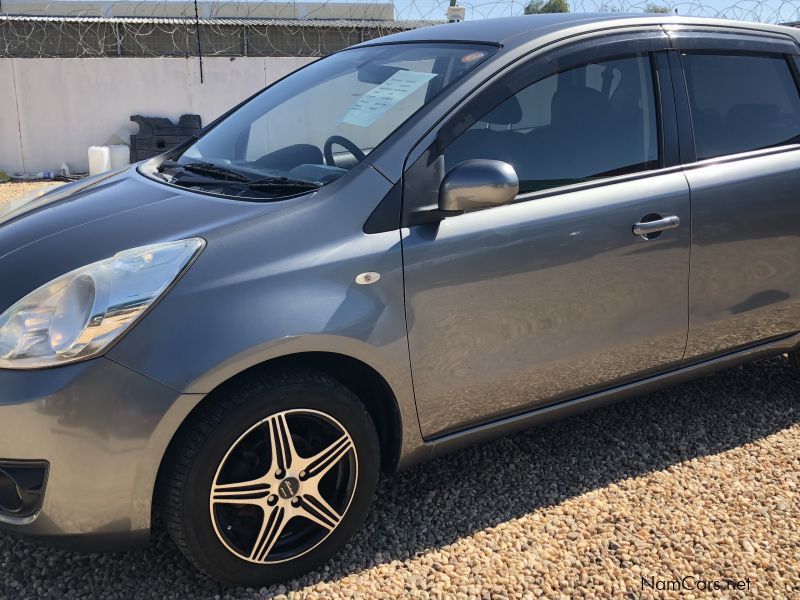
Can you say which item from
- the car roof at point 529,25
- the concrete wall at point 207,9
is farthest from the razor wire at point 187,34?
the car roof at point 529,25

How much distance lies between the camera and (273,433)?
2.23m

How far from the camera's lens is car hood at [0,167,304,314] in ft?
7.28

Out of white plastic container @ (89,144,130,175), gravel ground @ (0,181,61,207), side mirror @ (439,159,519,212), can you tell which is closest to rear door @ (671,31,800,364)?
side mirror @ (439,159,519,212)

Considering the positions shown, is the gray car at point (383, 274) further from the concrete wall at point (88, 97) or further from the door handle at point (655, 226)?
the concrete wall at point (88, 97)

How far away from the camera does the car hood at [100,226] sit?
2.22 m

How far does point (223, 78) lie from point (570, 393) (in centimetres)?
1130

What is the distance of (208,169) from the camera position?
2896 mm

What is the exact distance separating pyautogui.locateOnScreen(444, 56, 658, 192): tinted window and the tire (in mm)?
925

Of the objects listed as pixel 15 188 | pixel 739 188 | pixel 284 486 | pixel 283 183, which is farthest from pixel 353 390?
pixel 15 188

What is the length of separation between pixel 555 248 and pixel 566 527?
3.29ft

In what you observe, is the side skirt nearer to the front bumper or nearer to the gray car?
the gray car

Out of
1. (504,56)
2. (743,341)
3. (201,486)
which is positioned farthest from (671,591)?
(504,56)

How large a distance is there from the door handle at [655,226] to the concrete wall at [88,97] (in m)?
11.1

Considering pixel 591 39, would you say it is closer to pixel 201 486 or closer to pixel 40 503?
pixel 201 486
